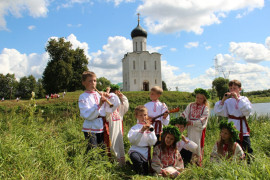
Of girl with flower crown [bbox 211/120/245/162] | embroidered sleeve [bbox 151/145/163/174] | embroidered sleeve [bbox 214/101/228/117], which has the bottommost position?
embroidered sleeve [bbox 151/145/163/174]

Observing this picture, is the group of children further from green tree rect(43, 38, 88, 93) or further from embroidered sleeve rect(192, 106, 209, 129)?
green tree rect(43, 38, 88, 93)

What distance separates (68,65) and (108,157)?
33658 millimetres

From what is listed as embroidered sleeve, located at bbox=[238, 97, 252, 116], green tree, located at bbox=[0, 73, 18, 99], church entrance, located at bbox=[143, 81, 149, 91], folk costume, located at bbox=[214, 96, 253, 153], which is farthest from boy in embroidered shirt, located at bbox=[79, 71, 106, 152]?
green tree, located at bbox=[0, 73, 18, 99]

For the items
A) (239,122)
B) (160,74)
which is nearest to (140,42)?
(160,74)

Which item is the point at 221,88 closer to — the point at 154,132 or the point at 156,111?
the point at 156,111

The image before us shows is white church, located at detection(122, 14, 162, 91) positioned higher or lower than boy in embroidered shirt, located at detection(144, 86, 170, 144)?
higher

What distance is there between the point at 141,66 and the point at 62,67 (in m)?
17.6

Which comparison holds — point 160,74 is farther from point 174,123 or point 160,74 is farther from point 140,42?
point 174,123

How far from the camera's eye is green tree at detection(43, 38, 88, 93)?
115ft

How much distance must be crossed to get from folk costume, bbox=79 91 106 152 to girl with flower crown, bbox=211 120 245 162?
198 centimetres

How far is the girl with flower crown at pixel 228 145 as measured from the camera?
3633mm

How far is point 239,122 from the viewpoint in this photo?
13.8 feet

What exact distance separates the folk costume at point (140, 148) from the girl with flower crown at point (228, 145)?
111cm

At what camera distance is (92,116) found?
345 centimetres
